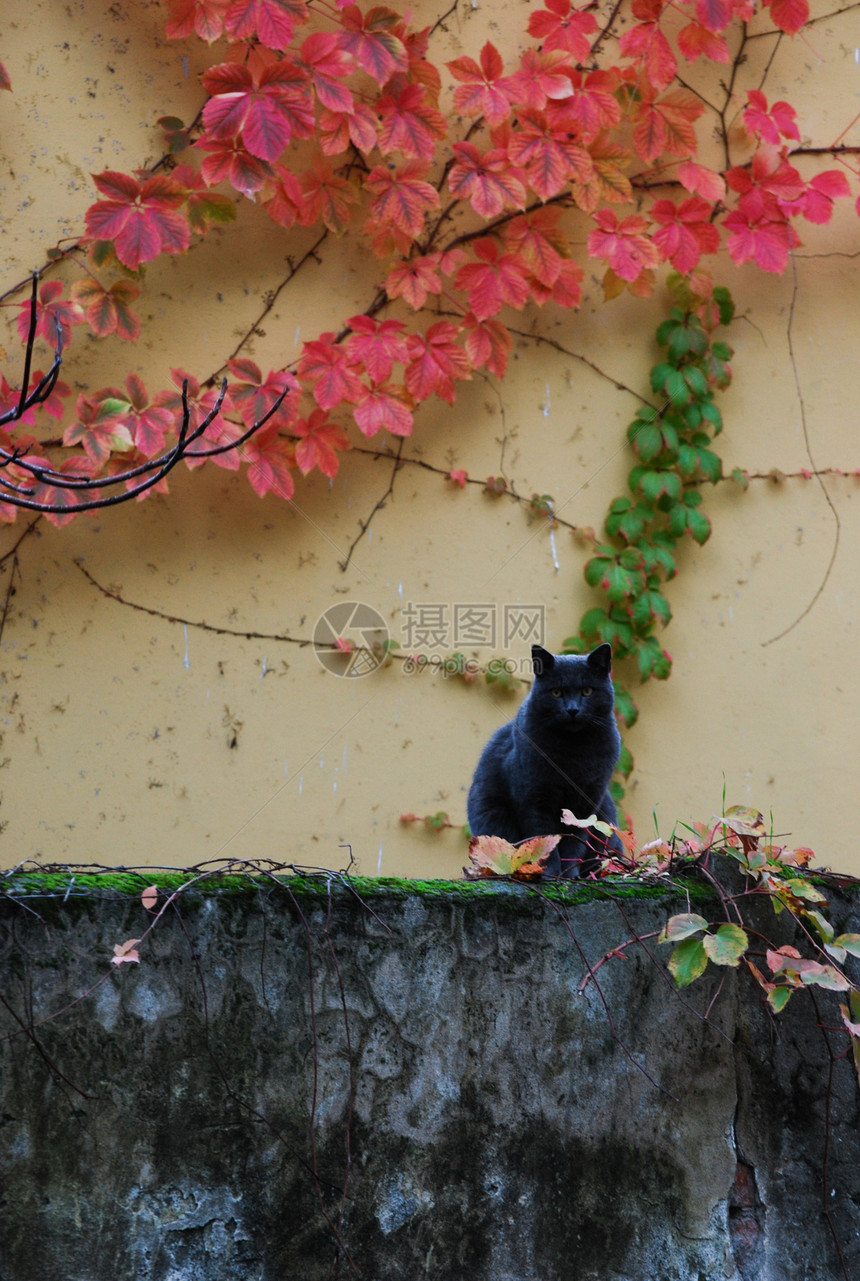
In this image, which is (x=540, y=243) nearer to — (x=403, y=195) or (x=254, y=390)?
(x=403, y=195)

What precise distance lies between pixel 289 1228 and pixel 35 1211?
1.04 feet

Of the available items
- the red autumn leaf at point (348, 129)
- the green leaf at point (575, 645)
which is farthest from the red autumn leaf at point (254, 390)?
the green leaf at point (575, 645)

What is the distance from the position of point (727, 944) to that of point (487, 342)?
2.18 m

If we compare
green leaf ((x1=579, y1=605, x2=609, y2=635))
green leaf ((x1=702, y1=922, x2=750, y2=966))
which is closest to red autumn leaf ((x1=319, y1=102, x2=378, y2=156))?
green leaf ((x1=579, y1=605, x2=609, y2=635))

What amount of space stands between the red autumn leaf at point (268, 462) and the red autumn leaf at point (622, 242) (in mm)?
1183

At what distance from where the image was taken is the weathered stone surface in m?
1.19

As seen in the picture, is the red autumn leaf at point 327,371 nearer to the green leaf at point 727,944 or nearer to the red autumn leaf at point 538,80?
the red autumn leaf at point 538,80

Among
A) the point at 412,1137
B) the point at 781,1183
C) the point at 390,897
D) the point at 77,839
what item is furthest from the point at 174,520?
the point at 781,1183

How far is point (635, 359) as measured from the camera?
10.6ft

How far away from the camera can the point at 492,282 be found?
3.00 m

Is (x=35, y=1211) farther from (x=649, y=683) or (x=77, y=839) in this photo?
(x=649, y=683)

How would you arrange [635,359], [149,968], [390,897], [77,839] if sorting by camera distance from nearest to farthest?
[149,968] < [390,897] < [77,839] < [635,359]

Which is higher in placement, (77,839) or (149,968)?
(77,839)

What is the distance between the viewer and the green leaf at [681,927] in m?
1.34
